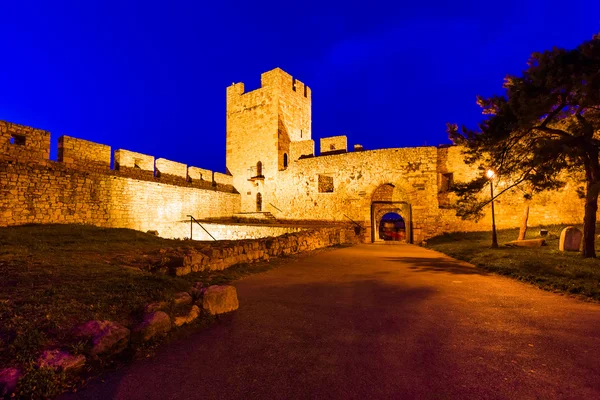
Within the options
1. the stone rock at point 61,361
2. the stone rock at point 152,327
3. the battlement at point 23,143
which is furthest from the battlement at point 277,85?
the stone rock at point 61,361

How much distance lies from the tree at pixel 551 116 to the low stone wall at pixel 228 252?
6667 mm

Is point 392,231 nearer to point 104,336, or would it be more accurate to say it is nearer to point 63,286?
point 63,286

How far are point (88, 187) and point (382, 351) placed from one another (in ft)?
50.4

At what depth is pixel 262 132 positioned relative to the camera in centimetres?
2584

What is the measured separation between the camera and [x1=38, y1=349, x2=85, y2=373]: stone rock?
2.69 meters

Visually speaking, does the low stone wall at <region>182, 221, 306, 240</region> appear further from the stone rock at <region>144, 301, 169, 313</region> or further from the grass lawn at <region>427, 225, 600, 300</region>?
the stone rock at <region>144, 301, 169, 313</region>

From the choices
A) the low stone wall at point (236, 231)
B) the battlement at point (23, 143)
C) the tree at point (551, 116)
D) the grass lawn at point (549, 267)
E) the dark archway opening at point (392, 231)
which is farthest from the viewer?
the dark archway opening at point (392, 231)

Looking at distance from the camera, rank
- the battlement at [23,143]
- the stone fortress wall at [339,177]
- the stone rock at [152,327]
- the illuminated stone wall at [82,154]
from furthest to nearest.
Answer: the stone fortress wall at [339,177], the illuminated stone wall at [82,154], the battlement at [23,143], the stone rock at [152,327]

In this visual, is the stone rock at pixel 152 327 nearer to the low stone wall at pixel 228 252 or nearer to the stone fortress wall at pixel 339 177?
the low stone wall at pixel 228 252

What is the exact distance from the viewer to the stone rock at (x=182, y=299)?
4393 mm

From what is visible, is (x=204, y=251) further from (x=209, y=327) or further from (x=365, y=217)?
(x=365, y=217)

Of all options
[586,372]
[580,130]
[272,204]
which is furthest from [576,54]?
[272,204]

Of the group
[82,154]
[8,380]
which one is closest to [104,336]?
[8,380]

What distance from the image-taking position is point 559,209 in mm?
16938
